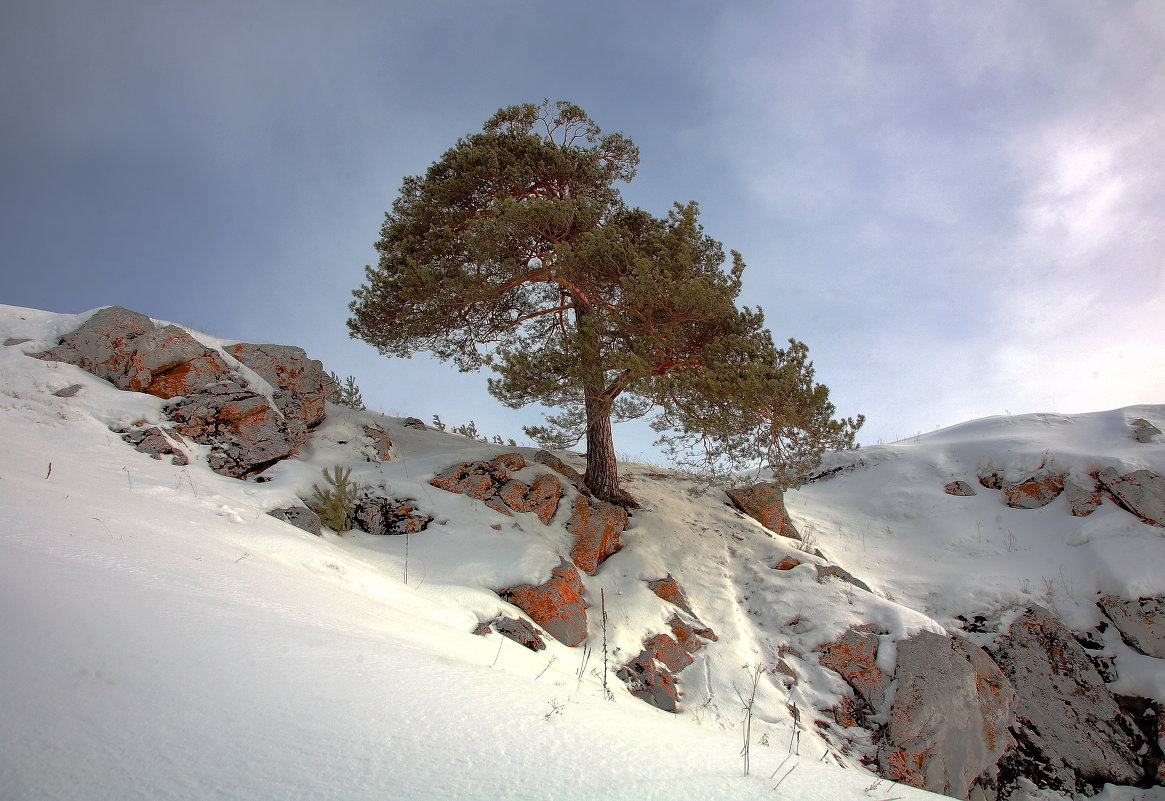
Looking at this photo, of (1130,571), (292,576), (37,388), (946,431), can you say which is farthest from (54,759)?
(946,431)

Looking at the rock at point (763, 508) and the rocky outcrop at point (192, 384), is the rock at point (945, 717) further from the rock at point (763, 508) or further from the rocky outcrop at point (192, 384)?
the rocky outcrop at point (192, 384)

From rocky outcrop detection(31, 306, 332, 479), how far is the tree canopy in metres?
2.31

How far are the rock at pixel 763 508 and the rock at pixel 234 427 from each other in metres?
7.80

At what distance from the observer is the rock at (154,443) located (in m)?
7.05

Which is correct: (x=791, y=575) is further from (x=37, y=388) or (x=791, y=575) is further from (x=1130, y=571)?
(x=37, y=388)

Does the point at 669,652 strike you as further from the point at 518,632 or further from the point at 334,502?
the point at 334,502

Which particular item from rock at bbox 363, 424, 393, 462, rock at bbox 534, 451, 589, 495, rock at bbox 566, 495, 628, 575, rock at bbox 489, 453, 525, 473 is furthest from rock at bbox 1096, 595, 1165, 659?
rock at bbox 363, 424, 393, 462

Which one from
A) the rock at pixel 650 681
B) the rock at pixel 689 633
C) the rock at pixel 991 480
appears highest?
the rock at pixel 991 480

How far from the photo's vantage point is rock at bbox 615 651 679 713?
6.06 meters

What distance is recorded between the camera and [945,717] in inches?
254

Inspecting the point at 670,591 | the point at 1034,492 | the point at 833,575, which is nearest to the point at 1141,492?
the point at 1034,492

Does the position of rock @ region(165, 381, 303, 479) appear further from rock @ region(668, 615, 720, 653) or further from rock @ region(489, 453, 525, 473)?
rock @ region(668, 615, 720, 653)

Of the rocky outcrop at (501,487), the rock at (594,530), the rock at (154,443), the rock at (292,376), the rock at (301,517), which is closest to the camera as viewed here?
the rock at (301,517)

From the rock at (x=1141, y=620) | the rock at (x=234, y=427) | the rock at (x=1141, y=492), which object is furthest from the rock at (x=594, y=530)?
the rock at (x=1141, y=492)
